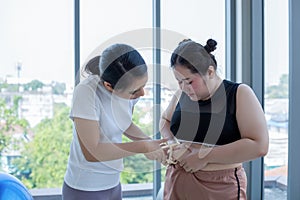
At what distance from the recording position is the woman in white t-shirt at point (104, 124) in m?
1.31

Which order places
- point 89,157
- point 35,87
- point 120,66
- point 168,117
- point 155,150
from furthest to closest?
point 35,87, point 168,117, point 155,150, point 89,157, point 120,66

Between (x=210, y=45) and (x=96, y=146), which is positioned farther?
(x=210, y=45)

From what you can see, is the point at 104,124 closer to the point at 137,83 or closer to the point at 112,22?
the point at 137,83

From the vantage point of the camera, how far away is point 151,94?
2.50 m

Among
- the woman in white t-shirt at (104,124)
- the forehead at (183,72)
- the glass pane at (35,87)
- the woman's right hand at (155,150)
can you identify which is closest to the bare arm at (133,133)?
the woman in white t-shirt at (104,124)

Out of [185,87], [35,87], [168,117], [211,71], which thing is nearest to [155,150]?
[168,117]

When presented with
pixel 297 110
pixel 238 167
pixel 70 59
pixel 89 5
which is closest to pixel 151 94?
pixel 70 59

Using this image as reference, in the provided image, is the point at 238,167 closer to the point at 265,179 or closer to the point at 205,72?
the point at 205,72

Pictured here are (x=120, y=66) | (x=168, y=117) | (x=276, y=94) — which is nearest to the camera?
(x=120, y=66)

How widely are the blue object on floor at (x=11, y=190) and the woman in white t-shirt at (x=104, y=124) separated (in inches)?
9.5

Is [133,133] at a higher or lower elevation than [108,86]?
lower

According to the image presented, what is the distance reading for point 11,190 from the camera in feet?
5.07

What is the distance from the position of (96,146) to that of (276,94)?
61.3 inches

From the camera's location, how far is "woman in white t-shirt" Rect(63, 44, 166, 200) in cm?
131
